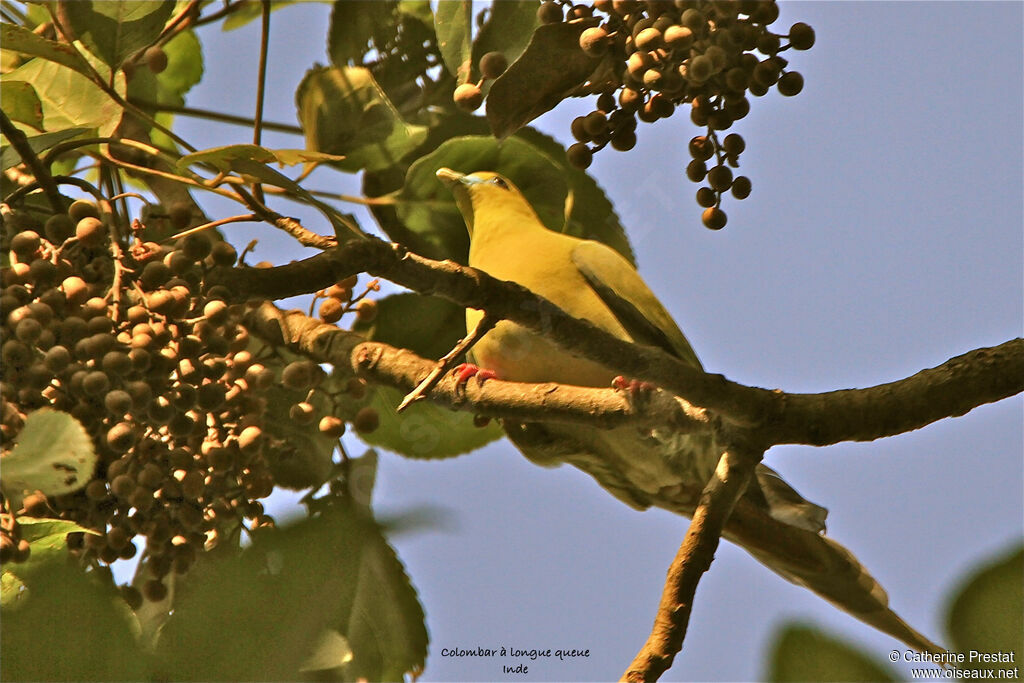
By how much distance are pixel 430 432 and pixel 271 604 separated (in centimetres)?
109

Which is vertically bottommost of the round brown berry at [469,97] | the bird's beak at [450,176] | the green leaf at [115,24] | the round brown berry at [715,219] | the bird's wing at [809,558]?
the bird's wing at [809,558]

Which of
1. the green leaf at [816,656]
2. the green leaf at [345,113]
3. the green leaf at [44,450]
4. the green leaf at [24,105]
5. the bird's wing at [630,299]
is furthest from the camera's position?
the bird's wing at [630,299]

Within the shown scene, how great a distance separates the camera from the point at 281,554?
82 centimetres

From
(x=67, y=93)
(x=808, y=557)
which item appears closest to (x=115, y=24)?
(x=67, y=93)

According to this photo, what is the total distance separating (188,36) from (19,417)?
4.07 ft

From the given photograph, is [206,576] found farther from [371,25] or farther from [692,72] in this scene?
[371,25]

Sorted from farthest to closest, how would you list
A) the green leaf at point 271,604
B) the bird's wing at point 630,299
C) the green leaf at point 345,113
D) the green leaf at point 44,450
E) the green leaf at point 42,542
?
the bird's wing at point 630,299, the green leaf at point 345,113, the green leaf at point 42,542, the green leaf at point 44,450, the green leaf at point 271,604

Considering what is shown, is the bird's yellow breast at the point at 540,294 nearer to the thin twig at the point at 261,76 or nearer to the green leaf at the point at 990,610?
the thin twig at the point at 261,76

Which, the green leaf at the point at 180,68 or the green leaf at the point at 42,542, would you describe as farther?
the green leaf at the point at 180,68

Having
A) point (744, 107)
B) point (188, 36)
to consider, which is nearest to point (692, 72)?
point (744, 107)

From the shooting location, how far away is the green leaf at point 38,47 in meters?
1.23

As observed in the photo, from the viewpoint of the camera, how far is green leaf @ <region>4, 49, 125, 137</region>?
5.08ft

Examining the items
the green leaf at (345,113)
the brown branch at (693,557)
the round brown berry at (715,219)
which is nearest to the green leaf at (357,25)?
the green leaf at (345,113)

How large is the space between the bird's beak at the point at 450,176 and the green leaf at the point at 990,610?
131 centimetres
